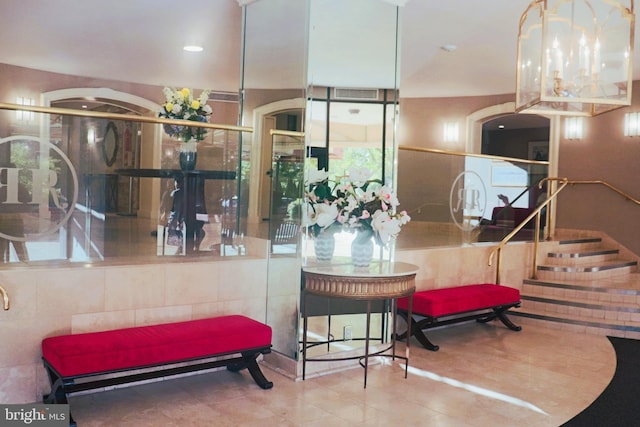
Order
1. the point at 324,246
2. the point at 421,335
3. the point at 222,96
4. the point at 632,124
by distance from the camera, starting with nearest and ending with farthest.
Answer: the point at 324,246 → the point at 421,335 → the point at 632,124 → the point at 222,96

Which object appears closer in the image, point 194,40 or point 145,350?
point 145,350

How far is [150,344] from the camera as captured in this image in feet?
11.5

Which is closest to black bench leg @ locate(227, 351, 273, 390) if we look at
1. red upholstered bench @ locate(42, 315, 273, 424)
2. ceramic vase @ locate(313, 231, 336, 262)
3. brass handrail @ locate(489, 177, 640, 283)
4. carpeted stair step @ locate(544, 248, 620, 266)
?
red upholstered bench @ locate(42, 315, 273, 424)

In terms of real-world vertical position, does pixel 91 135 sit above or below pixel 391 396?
above

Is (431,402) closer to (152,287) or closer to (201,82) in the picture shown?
(152,287)

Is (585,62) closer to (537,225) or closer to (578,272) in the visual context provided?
(537,225)

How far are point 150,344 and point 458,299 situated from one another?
2.95 metres

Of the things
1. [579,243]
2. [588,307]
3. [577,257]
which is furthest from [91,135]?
[579,243]

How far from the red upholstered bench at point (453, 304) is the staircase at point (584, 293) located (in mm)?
697

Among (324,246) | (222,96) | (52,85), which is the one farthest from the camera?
(222,96)

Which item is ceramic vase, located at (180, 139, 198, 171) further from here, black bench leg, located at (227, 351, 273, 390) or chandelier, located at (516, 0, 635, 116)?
chandelier, located at (516, 0, 635, 116)

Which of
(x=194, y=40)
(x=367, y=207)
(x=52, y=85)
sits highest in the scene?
(x=194, y=40)

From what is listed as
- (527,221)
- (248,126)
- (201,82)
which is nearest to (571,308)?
(527,221)

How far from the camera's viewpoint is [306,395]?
→ 393cm
